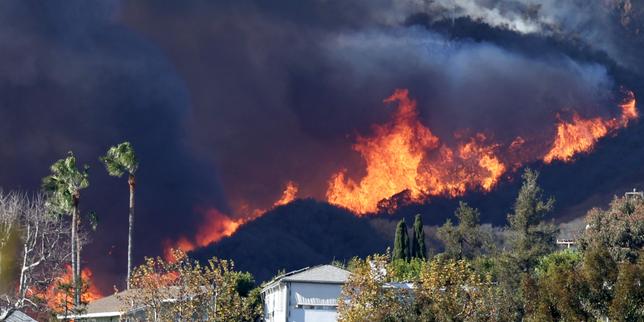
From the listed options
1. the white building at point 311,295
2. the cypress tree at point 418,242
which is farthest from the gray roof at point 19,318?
the cypress tree at point 418,242

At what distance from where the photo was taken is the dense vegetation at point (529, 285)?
76.3 m

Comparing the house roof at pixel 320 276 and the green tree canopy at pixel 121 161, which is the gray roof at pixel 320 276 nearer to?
the house roof at pixel 320 276

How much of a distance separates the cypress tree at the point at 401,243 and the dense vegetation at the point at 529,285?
21.7 metres

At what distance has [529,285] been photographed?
3145 inches

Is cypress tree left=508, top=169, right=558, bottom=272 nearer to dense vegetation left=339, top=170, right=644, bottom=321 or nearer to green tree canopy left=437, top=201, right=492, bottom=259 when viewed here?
dense vegetation left=339, top=170, right=644, bottom=321

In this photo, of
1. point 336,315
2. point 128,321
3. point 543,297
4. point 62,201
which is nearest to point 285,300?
point 336,315

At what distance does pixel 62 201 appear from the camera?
416 ft

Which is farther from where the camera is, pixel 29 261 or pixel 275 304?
pixel 275 304

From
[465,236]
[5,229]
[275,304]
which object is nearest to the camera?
[5,229]

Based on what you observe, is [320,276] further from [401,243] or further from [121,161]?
[401,243]

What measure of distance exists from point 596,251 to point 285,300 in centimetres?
4279

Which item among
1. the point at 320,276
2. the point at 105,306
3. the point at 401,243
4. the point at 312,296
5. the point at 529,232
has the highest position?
the point at 401,243

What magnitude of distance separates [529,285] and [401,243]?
3296 inches

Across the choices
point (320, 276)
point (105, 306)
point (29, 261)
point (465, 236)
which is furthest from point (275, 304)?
point (465, 236)
